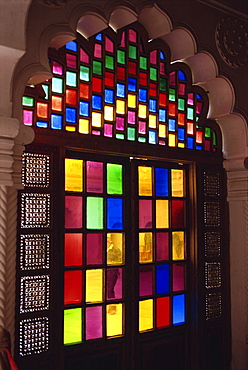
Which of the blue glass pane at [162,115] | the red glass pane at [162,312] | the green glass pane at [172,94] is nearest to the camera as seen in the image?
the red glass pane at [162,312]

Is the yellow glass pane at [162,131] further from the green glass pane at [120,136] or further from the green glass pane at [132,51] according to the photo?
the green glass pane at [132,51]

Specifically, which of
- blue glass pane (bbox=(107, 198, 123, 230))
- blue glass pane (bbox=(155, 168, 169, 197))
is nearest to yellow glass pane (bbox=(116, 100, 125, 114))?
blue glass pane (bbox=(155, 168, 169, 197))

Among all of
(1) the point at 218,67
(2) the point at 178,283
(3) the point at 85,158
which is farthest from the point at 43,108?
(2) the point at 178,283

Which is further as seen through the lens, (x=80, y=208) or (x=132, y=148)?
(x=132, y=148)

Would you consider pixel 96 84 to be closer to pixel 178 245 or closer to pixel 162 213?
pixel 162 213

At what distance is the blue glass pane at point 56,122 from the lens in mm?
3195

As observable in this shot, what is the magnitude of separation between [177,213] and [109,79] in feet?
4.41

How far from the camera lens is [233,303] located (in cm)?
415

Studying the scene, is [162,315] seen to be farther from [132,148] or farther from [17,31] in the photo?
[17,31]

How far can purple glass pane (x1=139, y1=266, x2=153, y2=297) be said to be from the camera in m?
3.64

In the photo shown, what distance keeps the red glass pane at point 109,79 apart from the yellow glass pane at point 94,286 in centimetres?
150

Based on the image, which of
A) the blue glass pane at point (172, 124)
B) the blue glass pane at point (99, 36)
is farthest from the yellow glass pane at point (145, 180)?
the blue glass pane at point (99, 36)

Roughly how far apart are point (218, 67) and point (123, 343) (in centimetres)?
251

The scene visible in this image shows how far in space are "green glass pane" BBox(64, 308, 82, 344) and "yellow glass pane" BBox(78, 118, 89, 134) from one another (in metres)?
1.35
